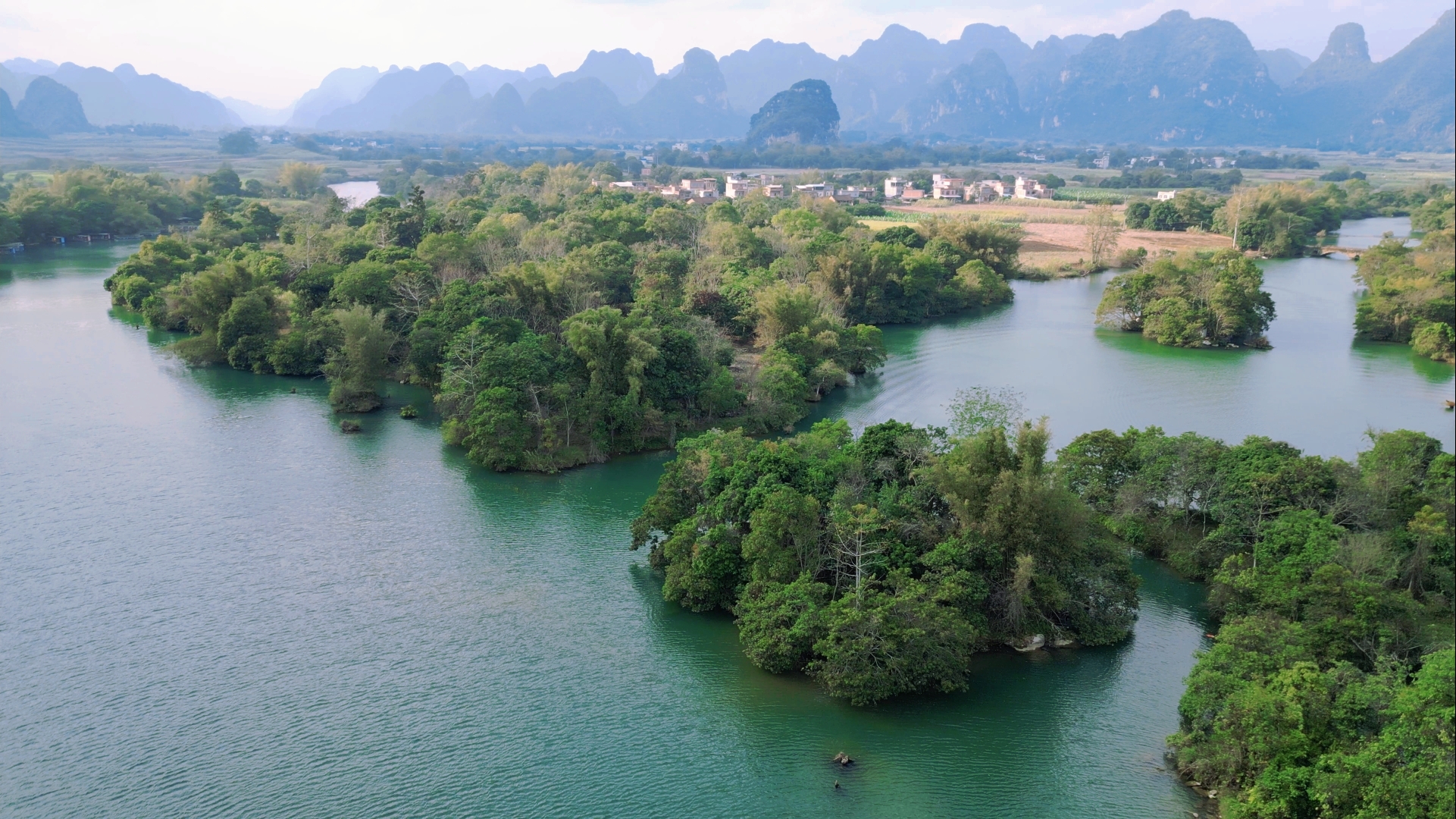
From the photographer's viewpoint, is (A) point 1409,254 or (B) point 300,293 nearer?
(B) point 300,293

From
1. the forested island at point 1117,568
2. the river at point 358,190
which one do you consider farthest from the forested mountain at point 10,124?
the forested island at point 1117,568

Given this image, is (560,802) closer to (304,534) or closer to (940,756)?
(940,756)

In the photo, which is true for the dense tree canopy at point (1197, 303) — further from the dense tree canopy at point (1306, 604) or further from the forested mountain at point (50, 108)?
the forested mountain at point (50, 108)

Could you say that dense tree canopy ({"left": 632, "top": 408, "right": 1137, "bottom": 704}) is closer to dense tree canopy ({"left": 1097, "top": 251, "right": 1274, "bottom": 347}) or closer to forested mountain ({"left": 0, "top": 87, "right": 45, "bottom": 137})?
dense tree canopy ({"left": 1097, "top": 251, "right": 1274, "bottom": 347})

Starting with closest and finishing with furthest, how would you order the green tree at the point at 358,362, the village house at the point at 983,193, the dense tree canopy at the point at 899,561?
1. the dense tree canopy at the point at 899,561
2. the green tree at the point at 358,362
3. the village house at the point at 983,193

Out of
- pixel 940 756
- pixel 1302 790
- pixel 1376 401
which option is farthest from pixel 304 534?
pixel 1376 401

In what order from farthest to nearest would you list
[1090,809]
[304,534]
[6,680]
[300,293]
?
[300,293]
[304,534]
[6,680]
[1090,809]
